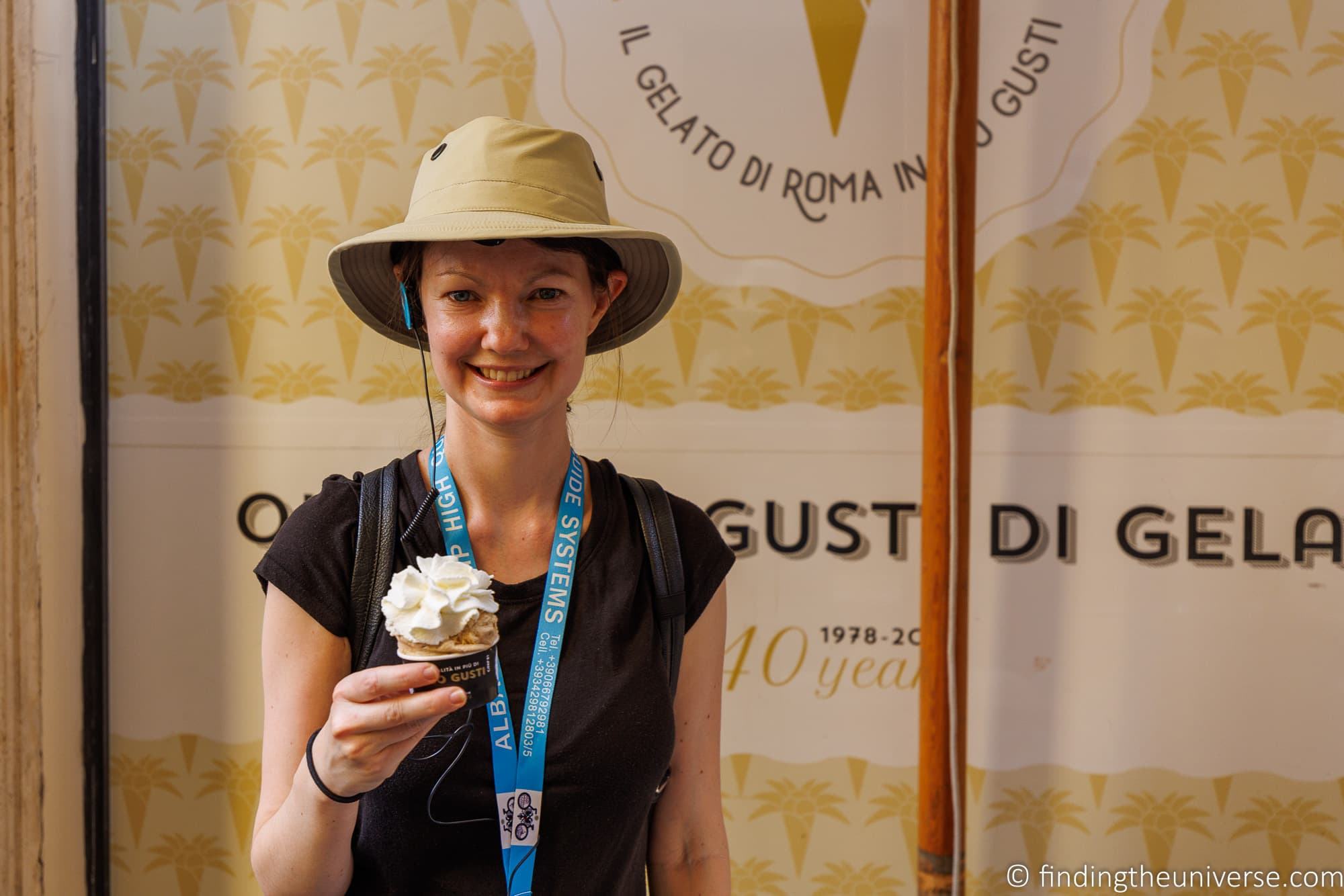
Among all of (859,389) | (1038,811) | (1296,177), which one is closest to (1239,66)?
(1296,177)

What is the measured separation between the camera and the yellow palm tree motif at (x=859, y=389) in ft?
7.94

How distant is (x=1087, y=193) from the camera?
2373mm

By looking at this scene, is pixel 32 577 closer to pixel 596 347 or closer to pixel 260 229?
pixel 260 229

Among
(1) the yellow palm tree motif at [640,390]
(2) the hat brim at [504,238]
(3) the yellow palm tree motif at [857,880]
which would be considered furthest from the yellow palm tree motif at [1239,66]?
(3) the yellow palm tree motif at [857,880]

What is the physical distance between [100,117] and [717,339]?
167 cm

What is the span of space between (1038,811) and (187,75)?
2.82 meters

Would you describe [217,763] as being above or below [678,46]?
below

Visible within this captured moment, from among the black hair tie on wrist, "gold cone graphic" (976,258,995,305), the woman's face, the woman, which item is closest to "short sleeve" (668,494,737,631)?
the woman

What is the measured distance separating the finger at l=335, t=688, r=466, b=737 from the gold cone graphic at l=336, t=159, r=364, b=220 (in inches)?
66.4

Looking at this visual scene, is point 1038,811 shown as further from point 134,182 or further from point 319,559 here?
point 134,182

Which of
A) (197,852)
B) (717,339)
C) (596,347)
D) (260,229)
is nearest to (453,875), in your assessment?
(596,347)

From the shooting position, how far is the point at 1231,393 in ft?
7.78

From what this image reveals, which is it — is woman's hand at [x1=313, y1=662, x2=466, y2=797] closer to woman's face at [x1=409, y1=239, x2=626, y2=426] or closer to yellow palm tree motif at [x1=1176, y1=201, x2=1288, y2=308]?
woman's face at [x1=409, y1=239, x2=626, y2=426]

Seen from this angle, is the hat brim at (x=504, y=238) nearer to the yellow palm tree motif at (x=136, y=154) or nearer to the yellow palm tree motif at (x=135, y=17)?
the yellow palm tree motif at (x=136, y=154)
